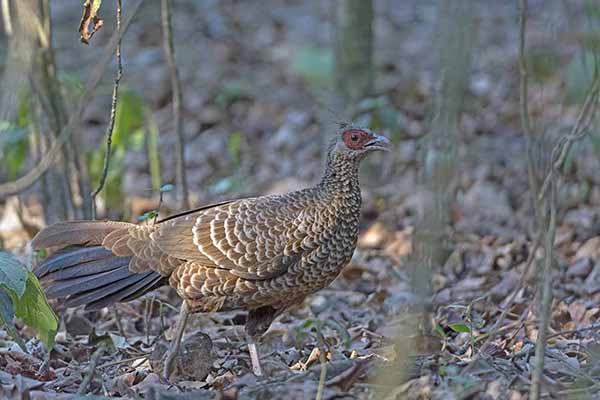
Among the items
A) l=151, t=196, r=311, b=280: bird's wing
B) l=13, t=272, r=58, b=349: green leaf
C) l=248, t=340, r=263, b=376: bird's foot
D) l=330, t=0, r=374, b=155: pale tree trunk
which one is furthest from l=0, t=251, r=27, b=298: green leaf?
l=330, t=0, r=374, b=155: pale tree trunk

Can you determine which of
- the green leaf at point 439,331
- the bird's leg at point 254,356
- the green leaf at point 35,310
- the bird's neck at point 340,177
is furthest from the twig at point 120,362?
the green leaf at point 439,331

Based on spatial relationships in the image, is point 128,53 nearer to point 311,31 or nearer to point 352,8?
point 311,31

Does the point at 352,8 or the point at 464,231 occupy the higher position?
the point at 352,8

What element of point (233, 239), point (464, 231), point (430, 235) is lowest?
point (464, 231)

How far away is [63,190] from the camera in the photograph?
22.6 ft

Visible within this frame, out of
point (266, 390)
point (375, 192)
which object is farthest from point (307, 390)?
point (375, 192)

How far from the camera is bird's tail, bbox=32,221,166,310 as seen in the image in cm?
526

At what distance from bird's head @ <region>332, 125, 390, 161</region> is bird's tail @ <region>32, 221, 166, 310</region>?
1.26 metres

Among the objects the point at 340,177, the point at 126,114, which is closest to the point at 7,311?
the point at 340,177

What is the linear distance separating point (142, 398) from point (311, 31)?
9.76 meters

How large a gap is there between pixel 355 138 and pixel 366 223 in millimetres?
2850

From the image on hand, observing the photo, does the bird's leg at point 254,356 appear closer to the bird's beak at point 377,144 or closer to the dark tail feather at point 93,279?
the dark tail feather at point 93,279

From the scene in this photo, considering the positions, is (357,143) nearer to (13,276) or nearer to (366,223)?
(13,276)

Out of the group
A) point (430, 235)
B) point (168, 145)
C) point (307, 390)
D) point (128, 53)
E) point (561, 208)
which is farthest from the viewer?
point (128, 53)
